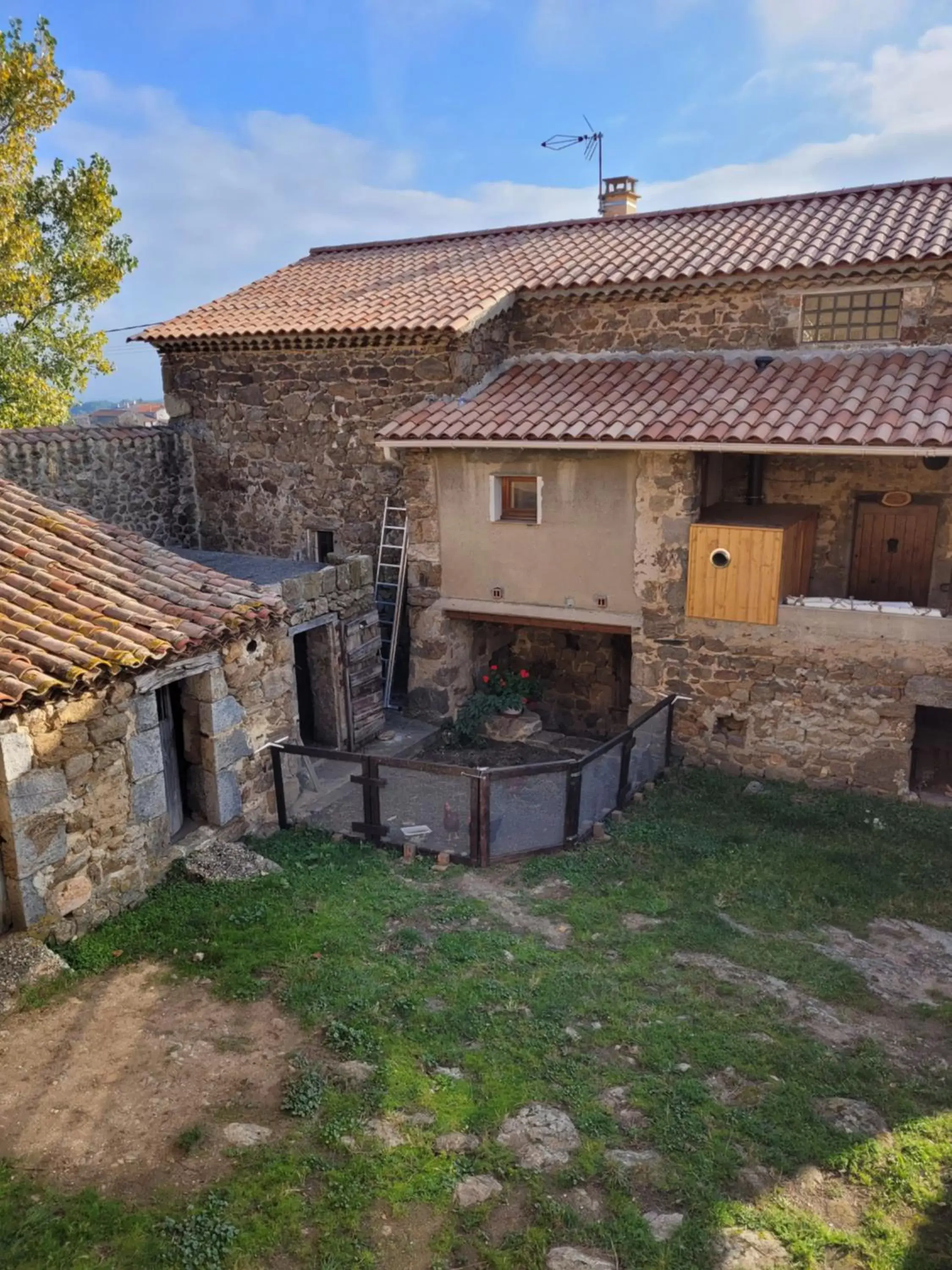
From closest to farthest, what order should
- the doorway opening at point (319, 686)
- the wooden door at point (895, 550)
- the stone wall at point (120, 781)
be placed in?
the stone wall at point (120, 781) → the doorway opening at point (319, 686) → the wooden door at point (895, 550)

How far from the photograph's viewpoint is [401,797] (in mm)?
9125

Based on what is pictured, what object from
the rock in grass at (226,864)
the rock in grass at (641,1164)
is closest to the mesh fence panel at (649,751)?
the rock in grass at (226,864)

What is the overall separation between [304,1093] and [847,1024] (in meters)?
3.95

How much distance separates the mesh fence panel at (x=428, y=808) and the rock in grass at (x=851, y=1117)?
13.7ft

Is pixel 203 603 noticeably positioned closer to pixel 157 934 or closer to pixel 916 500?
pixel 157 934

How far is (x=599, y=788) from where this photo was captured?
32.8ft

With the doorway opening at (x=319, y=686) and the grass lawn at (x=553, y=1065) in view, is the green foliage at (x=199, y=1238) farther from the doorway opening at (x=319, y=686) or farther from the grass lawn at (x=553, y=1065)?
the doorway opening at (x=319, y=686)

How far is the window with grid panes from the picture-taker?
446 inches

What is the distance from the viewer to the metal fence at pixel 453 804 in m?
8.95

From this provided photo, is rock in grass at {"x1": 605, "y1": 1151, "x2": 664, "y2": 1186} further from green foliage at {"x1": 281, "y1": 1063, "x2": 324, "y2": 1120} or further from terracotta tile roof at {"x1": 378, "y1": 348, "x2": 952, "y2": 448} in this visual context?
terracotta tile roof at {"x1": 378, "y1": 348, "x2": 952, "y2": 448}

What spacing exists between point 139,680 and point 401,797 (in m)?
2.89

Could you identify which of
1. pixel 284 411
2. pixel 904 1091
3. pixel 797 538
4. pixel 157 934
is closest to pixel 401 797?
pixel 157 934

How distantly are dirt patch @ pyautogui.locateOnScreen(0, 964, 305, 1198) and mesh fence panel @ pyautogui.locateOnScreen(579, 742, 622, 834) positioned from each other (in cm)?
425

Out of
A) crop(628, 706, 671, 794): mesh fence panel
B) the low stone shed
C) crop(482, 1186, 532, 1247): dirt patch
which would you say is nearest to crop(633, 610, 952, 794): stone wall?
crop(628, 706, 671, 794): mesh fence panel
